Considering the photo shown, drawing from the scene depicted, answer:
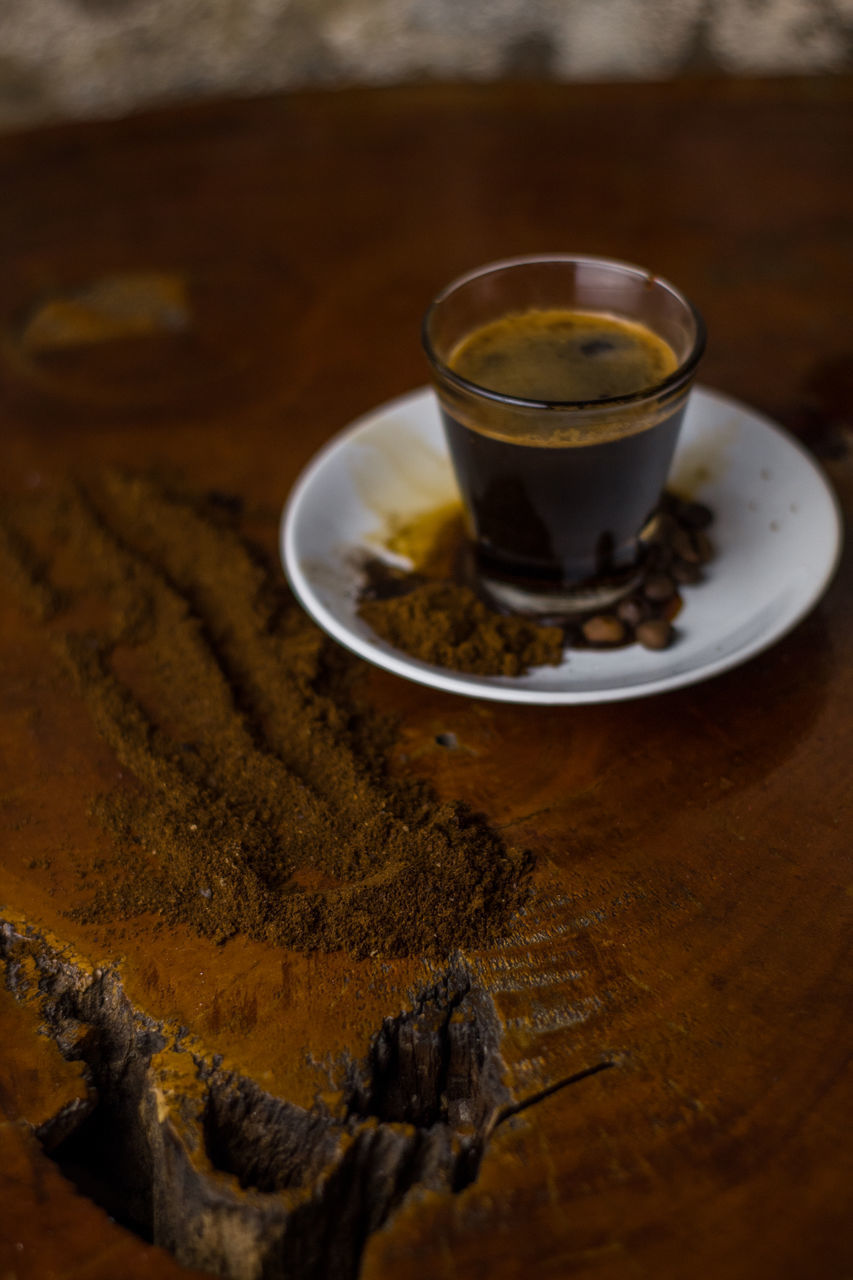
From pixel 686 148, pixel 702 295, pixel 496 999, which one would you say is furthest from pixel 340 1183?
pixel 686 148

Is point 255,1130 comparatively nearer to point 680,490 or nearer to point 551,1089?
point 551,1089

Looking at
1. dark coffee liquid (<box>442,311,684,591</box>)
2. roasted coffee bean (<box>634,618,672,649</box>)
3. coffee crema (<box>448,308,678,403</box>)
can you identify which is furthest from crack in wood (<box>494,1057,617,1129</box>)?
coffee crema (<box>448,308,678,403</box>)

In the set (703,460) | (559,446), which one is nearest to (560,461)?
(559,446)

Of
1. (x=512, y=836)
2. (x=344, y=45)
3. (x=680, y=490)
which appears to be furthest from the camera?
(x=344, y=45)

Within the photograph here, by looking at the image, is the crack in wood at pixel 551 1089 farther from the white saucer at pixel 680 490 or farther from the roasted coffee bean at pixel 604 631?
the roasted coffee bean at pixel 604 631

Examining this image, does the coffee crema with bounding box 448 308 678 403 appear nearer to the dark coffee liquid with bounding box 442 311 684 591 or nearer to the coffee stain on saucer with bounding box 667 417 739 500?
the dark coffee liquid with bounding box 442 311 684 591

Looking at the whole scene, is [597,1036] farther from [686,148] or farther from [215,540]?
[686,148]

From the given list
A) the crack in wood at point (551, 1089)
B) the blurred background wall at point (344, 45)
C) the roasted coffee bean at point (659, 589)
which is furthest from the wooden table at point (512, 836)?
the blurred background wall at point (344, 45)
